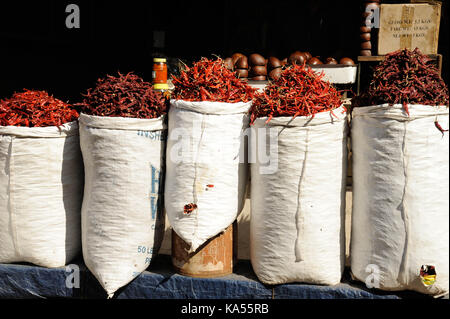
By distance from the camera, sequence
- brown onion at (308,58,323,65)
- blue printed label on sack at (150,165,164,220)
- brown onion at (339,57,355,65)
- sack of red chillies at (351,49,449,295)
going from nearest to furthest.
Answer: sack of red chillies at (351,49,449,295) < blue printed label on sack at (150,165,164,220) < brown onion at (339,57,355,65) < brown onion at (308,58,323,65)

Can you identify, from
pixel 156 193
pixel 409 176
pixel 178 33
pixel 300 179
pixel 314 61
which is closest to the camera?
pixel 409 176

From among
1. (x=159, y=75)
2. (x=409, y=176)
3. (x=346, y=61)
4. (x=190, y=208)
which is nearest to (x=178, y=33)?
(x=159, y=75)

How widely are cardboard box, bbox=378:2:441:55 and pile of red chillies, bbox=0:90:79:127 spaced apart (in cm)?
Answer: 323

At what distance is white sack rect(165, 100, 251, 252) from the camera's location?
2.35m

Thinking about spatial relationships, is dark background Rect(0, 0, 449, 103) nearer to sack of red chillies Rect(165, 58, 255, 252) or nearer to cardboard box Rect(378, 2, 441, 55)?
cardboard box Rect(378, 2, 441, 55)

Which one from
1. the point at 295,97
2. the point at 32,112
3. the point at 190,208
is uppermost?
the point at 295,97

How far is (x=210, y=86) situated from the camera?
2.44m

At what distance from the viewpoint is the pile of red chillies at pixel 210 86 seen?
7.98 ft

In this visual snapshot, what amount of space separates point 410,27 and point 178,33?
268cm

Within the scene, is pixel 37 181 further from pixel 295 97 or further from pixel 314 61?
pixel 314 61

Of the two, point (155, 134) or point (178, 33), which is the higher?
point (178, 33)

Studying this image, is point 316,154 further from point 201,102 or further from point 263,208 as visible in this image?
point 201,102

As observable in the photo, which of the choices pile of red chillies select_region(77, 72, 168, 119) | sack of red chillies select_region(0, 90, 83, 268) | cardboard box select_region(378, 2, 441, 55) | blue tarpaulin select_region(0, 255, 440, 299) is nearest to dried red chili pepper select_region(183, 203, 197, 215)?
blue tarpaulin select_region(0, 255, 440, 299)

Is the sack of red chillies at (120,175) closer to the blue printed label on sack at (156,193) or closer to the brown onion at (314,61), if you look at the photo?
the blue printed label on sack at (156,193)
